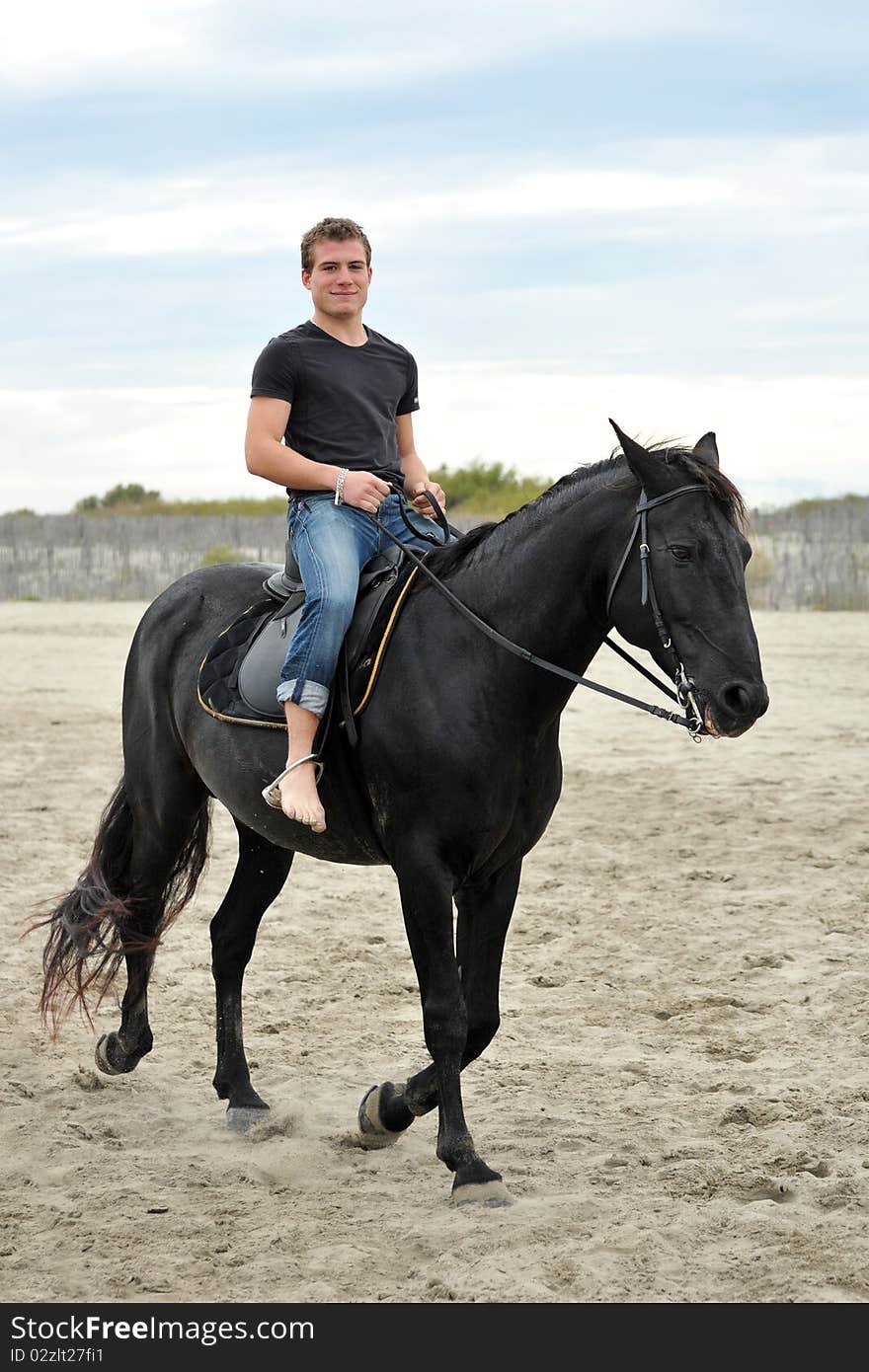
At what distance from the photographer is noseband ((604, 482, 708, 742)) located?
12.6ft

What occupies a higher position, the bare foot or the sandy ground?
the bare foot

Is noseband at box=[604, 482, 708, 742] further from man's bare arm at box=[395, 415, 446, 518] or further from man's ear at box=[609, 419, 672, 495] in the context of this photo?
man's bare arm at box=[395, 415, 446, 518]

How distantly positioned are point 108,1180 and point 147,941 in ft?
3.47

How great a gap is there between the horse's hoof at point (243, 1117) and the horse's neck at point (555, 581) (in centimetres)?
203

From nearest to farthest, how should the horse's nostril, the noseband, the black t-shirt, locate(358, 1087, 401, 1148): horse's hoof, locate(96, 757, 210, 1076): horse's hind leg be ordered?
the horse's nostril
the noseband
the black t-shirt
locate(358, 1087, 401, 1148): horse's hoof
locate(96, 757, 210, 1076): horse's hind leg

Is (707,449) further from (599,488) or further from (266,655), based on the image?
(266,655)

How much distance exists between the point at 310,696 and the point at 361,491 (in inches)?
27.1

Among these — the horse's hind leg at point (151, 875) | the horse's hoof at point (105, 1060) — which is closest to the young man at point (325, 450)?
the horse's hind leg at point (151, 875)

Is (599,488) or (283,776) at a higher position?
(599,488)

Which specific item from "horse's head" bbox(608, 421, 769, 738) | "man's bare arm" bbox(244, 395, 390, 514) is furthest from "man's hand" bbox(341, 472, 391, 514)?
"horse's head" bbox(608, 421, 769, 738)

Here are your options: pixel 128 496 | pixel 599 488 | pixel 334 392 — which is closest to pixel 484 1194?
pixel 599 488

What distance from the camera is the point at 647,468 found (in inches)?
155

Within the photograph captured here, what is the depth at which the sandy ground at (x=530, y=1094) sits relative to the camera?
12.8ft
